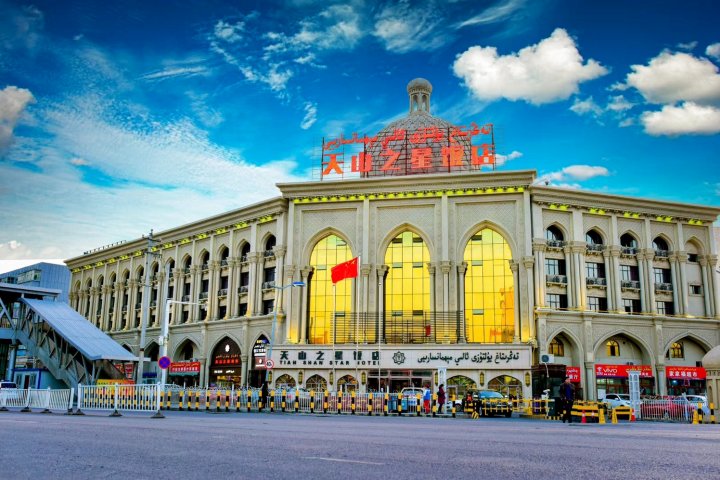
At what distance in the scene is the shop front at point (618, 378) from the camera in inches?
1812

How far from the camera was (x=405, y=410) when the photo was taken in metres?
32.9

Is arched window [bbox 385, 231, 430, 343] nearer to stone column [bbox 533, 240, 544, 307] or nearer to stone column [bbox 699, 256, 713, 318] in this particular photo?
stone column [bbox 533, 240, 544, 307]

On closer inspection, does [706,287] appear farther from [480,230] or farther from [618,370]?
[480,230]

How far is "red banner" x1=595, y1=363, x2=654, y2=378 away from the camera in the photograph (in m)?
46.0

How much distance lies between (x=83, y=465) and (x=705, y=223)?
51845 millimetres

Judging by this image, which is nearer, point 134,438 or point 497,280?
point 134,438

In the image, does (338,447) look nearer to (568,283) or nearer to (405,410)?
(405,410)

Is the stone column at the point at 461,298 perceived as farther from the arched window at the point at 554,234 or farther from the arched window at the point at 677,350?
the arched window at the point at 677,350

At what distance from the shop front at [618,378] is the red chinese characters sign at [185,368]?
99.2 feet

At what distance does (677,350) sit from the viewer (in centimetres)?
4853

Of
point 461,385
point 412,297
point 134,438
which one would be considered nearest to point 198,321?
point 412,297

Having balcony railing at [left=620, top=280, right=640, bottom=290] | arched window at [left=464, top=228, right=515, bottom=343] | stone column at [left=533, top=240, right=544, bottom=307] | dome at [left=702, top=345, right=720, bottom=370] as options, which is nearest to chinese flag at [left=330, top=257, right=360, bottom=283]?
arched window at [left=464, top=228, right=515, bottom=343]

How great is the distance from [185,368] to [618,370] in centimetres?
3314

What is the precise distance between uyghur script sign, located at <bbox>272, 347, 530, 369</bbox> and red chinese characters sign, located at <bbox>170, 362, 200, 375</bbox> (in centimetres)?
1130
